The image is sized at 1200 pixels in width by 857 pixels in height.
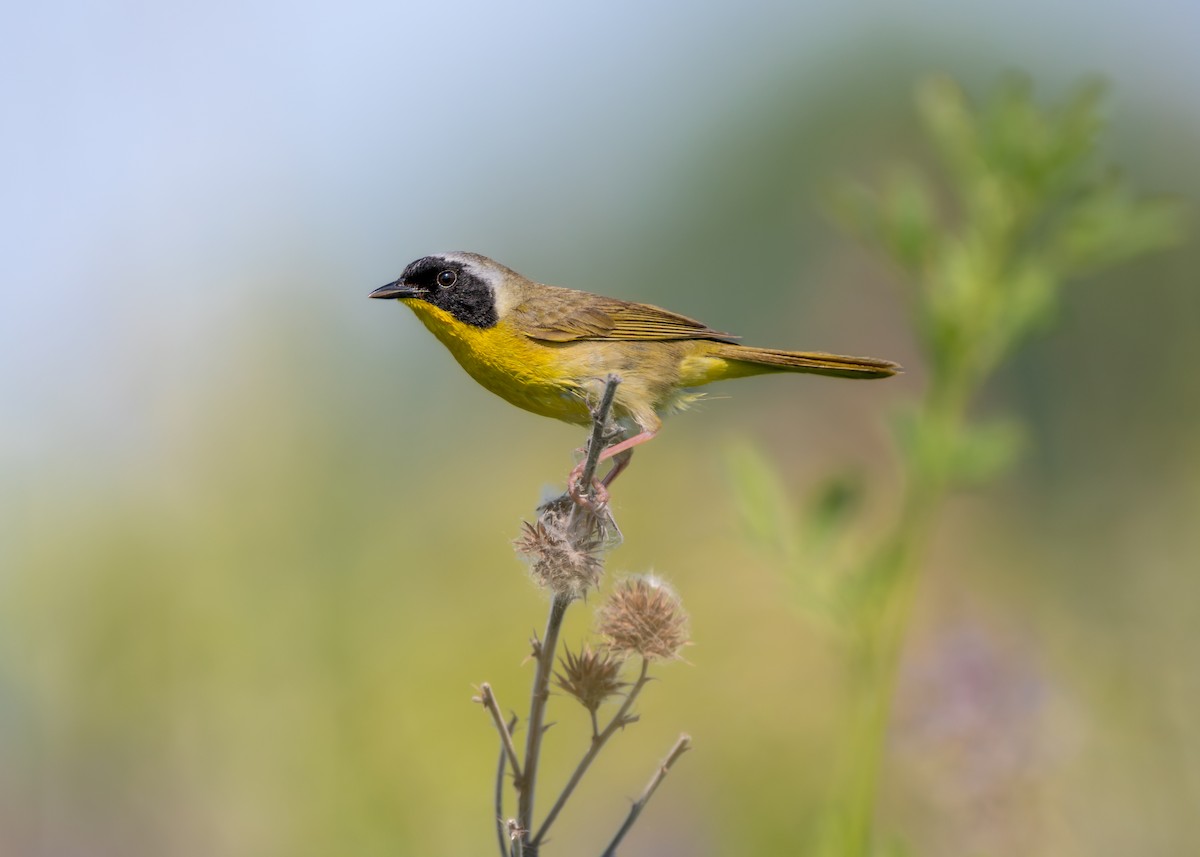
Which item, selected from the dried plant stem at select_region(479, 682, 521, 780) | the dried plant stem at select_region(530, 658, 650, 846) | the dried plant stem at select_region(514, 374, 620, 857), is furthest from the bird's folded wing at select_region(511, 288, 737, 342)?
the dried plant stem at select_region(479, 682, 521, 780)

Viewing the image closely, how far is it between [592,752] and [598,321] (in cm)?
252

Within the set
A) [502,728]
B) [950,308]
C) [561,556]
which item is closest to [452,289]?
[950,308]

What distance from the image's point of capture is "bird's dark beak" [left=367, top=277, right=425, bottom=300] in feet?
13.3

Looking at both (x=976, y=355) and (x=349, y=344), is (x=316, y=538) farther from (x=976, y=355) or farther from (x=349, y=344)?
(x=976, y=355)

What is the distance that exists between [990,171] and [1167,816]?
88.1 inches

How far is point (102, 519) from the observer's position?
5.93m

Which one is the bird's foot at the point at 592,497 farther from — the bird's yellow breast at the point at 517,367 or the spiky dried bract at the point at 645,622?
the bird's yellow breast at the point at 517,367

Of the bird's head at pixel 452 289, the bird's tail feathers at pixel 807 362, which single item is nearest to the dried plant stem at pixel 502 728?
the bird's tail feathers at pixel 807 362

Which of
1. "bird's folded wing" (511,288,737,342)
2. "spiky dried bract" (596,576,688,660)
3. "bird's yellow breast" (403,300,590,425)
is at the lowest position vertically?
"spiky dried bract" (596,576,688,660)

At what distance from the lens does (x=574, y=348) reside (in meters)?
4.06

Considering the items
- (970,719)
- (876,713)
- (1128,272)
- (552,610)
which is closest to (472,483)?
(970,719)

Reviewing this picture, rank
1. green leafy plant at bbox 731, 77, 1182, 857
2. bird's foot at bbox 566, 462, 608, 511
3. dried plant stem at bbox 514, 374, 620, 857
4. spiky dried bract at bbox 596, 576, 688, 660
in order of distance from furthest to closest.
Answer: green leafy plant at bbox 731, 77, 1182, 857 < bird's foot at bbox 566, 462, 608, 511 < spiky dried bract at bbox 596, 576, 688, 660 < dried plant stem at bbox 514, 374, 620, 857

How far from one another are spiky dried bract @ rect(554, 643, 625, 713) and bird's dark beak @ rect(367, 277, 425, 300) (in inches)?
87.8

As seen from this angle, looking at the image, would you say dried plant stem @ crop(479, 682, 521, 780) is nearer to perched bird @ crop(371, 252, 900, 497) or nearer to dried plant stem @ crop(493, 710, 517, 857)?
dried plant stem @ crop(493, 710, 517, 857)
